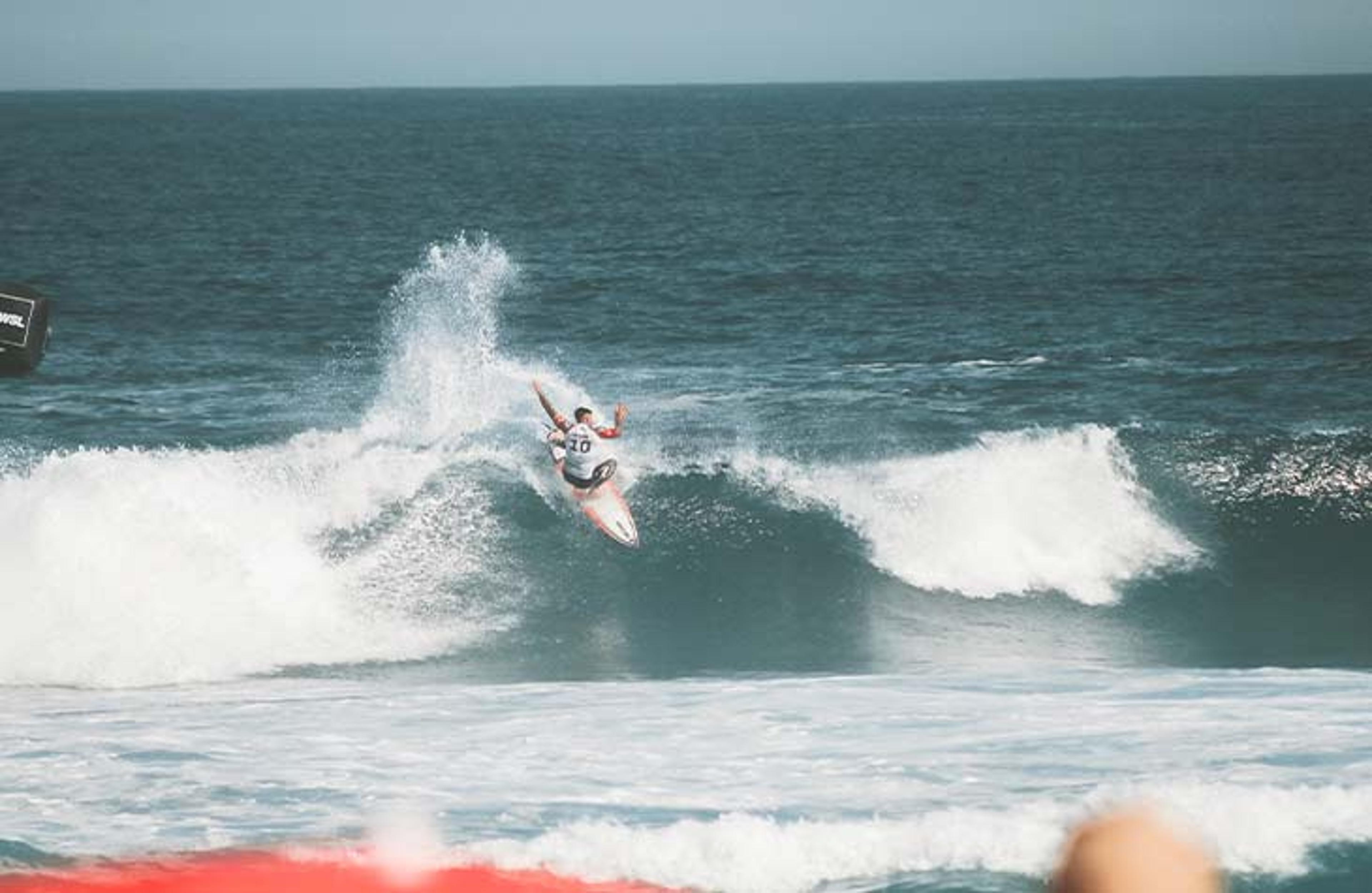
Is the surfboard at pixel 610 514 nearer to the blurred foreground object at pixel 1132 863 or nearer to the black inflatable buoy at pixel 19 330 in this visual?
the black inflatable buoy at pixel 19 330

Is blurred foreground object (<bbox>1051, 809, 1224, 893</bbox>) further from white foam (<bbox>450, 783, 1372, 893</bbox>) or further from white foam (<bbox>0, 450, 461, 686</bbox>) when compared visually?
white foam (<bbox>0, 450, 461, 686</bbox>)

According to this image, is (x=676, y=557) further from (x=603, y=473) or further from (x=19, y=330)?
(x=19, y=330)

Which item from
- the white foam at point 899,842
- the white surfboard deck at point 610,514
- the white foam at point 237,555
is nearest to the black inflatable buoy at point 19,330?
the white foam at point 237,555

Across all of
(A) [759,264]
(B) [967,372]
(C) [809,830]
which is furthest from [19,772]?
Answer: (A) [759,264]

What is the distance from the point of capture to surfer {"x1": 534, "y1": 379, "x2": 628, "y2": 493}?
64.7ft

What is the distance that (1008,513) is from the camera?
2295 cm

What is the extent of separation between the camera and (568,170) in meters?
99.6

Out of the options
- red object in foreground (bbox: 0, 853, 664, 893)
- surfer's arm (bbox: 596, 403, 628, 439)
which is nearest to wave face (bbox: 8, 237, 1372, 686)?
surfer's arm (bbox: 596, 403, 628, 439)

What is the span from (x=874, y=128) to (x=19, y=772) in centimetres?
14395

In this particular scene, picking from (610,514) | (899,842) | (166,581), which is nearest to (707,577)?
(610,514)

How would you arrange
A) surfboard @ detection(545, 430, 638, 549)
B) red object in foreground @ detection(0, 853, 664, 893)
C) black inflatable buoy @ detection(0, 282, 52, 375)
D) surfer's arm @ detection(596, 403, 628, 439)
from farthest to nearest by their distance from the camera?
surfboard @ detection(545, 430, 638, 549) < surfer's arm @ detection(596, 403, 628, 439) < black inflatable buoy @ detection(0, 282, 52, 375) < red object in foreground @ detection(0, 853, 664, 893)

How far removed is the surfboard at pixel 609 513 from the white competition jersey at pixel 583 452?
1.32 metres

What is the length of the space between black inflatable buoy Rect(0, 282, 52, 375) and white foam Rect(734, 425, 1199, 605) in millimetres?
11600

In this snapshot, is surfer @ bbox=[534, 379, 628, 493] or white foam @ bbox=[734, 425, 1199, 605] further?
white foam @ bbox=[734, 425, 1199, 605]
